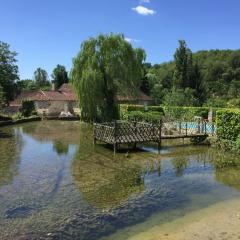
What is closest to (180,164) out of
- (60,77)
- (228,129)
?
(228,129)

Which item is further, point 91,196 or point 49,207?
point 91,196

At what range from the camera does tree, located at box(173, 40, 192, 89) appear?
6125 centimetres

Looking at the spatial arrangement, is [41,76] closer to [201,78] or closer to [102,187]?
[201,78]

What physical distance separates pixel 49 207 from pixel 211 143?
14.7 metres

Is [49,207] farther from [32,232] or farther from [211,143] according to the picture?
[211,143]

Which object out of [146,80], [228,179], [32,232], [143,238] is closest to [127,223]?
[143,238]

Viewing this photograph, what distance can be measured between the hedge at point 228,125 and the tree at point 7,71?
38.0 metres

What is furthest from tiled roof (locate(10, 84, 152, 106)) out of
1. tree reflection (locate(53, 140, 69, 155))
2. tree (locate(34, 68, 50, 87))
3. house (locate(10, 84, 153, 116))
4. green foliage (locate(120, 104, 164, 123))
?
tree (locate(34, 68, 50, 87))

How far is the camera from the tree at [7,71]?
Result: 54719mm

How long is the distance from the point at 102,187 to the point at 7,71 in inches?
1774

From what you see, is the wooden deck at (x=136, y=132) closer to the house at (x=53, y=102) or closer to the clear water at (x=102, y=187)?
the clear water at (x=102, y=187)

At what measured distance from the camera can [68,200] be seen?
12766mm

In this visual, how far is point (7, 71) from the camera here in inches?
2197

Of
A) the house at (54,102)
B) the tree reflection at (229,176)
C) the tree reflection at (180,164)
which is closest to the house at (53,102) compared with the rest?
the house at (54,102)
